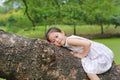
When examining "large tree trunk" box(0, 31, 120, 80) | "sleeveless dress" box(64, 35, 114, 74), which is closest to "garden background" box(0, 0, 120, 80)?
"sleeveless dress" box(64, 35, 114, 74)

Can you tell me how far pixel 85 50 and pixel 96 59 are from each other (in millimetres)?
102

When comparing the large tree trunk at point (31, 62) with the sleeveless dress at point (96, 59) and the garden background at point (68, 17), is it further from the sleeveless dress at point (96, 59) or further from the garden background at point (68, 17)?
the garden background at point (68, 17)

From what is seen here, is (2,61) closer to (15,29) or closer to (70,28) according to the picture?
(15,29)

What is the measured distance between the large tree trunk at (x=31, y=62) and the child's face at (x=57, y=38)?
154 millimetres

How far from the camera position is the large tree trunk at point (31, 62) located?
282 cm

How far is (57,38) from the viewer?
3068mm

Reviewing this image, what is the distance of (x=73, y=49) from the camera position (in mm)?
3084

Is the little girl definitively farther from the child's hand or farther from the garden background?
the garden background

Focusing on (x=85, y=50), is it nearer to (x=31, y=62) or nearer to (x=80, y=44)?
(x=80, y=44)

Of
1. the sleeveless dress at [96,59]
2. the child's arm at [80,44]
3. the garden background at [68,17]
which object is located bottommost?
the garden background at [68,17]

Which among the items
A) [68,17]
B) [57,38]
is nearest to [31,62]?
[57,38]

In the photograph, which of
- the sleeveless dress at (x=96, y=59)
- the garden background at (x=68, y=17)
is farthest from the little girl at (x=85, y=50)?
the garden background at (x=68, y=17)

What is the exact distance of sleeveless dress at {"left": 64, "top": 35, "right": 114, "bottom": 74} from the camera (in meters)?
2.95

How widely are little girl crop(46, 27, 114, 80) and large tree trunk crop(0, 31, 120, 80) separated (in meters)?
0.13
